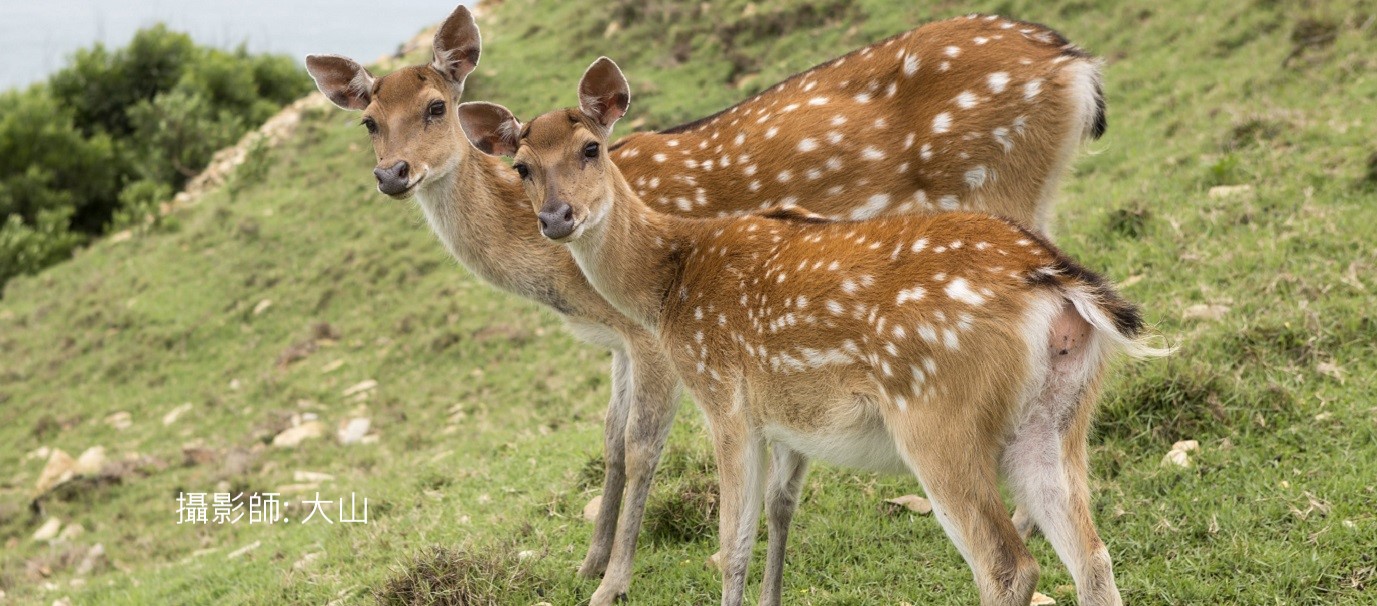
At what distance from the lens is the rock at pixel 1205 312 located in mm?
6137

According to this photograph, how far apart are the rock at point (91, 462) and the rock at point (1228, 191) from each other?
907 centimetres

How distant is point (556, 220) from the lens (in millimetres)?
4504

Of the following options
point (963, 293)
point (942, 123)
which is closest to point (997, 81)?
point (942, 123)

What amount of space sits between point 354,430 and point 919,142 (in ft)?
19.6

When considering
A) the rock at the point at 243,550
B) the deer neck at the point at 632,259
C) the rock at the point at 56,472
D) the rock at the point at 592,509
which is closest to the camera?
the deer neck at the point at 632,259

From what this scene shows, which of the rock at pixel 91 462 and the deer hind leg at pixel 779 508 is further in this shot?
the rock at pixel 91 462

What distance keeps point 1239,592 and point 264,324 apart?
11.2 meters

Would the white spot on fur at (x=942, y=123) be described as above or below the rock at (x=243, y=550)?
above

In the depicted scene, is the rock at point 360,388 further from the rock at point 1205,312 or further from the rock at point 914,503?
the rock at point 1205,312

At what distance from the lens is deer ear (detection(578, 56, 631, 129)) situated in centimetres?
495

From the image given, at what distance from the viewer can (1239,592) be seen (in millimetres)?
4289

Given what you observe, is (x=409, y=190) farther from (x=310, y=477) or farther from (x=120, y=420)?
(x=120, y=420)

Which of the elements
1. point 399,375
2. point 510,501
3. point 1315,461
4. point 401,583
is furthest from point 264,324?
point 1315,461

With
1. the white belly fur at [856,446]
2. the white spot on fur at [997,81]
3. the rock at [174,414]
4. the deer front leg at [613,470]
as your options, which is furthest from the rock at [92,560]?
the white spot on fur at [997,81]
